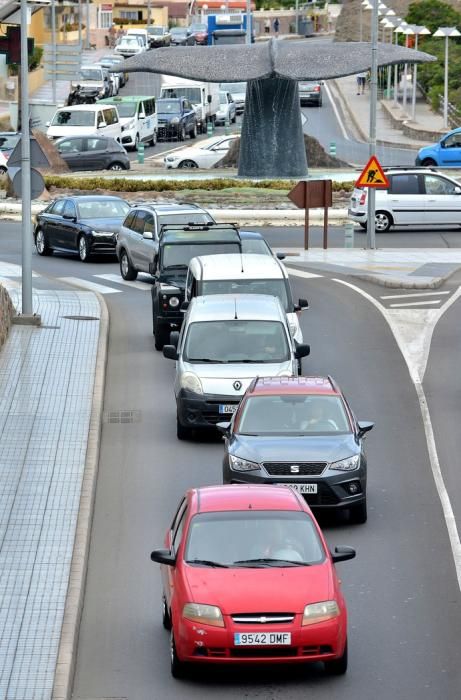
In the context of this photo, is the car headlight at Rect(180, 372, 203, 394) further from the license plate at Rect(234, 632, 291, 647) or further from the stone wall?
the license plate at Rect(234, 632, 291, 647)

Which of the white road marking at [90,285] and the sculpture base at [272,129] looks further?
the sculpture base at [272,129]

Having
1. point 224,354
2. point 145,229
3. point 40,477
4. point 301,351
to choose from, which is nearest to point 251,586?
point 40,477

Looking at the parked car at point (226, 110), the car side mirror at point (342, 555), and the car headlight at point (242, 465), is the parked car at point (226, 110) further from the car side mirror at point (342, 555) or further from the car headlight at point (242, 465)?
Answer: the car side mirror at point (342, 555)

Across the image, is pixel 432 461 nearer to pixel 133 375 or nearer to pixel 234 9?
pixel 133 375

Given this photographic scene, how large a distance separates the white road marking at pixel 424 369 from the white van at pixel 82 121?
3068 cm

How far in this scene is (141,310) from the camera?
3045 cm

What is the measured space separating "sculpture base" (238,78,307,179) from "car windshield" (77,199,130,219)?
12.8m

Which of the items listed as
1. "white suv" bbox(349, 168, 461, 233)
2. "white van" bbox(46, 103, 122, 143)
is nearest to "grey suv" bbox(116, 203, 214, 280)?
"white suv" bbox(349, 168, 461, 233)

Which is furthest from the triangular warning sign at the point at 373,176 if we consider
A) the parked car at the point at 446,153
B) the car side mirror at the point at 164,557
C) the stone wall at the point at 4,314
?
the car side mirror at the point at 164,557

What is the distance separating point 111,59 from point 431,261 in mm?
69860

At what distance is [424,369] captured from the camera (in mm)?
24750

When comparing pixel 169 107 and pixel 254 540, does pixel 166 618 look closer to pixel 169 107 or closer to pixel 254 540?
pixel 254 540

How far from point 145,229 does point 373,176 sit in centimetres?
651

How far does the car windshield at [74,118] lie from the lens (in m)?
63.4
